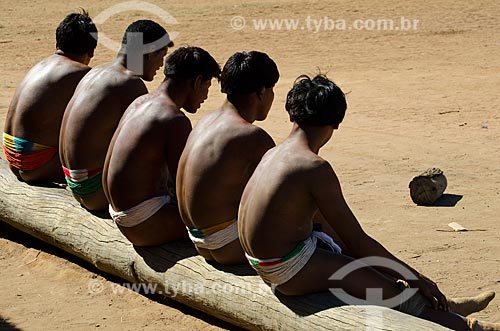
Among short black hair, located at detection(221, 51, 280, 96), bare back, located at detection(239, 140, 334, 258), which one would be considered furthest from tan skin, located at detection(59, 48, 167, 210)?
bare back, located at detection(239, 140, 334, 258)

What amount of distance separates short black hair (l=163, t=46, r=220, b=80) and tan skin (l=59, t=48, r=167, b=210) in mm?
637

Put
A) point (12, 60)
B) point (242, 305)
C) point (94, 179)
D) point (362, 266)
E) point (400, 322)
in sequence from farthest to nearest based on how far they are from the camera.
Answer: point (12, 60) < point (94, 179) < point (242, 305) < point (362, 266) < point (400, 322)

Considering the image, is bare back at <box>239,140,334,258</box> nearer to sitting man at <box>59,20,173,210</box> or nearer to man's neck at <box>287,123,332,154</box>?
man's neck at <box>287,123,332,154</box>

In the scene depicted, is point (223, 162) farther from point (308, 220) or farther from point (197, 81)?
point (197, 81)

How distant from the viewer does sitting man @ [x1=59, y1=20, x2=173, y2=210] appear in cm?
668

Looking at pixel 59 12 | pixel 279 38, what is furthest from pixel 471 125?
pixel 59 12

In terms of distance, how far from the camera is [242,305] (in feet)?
17.7

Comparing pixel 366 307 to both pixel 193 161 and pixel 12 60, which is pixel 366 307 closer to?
pixel 193 161

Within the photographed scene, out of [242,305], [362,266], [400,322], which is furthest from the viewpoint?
[242,305]

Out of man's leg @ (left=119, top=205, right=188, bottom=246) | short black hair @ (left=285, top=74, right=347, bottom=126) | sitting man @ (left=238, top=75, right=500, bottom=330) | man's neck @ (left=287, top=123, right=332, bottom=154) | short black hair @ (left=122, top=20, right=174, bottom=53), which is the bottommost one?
man's leg @ (left=119, top=205, right=188, bottom=246)

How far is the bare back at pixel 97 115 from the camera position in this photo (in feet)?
21.9

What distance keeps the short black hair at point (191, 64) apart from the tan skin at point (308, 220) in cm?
117

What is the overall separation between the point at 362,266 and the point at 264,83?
1.21m

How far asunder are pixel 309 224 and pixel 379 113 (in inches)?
260
